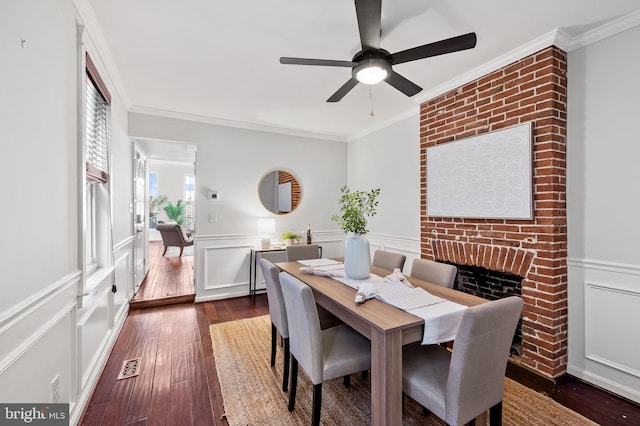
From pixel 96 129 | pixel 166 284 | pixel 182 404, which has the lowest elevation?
pixel 182 404

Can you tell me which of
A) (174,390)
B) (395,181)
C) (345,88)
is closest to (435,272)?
(345,88)

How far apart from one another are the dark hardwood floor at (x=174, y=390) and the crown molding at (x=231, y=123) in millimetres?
2565

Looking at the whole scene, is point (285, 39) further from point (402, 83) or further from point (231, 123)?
point (231, 123)

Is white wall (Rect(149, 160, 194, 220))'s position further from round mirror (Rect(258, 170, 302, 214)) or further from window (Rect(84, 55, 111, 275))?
window (Rect(84, 55, 111, 275))

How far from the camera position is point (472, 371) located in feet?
4.13

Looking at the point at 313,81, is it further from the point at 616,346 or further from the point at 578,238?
the point at 616,346

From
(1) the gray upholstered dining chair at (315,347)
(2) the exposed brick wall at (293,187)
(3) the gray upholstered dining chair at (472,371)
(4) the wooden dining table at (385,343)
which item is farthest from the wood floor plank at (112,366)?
(2) the exposed brick wall at (293,187)

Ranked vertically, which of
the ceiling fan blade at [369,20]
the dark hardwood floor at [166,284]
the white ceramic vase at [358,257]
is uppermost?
the ceiling fan blade at [369,20]

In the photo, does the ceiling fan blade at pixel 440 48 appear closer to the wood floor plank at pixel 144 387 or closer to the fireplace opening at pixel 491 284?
the fireplace opening at pixel 491 284

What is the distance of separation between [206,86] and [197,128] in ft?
3.63

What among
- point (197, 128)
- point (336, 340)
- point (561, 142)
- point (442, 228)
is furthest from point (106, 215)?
point (561, 142)

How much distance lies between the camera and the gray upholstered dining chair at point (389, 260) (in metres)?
2.59

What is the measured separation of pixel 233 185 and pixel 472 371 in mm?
3609

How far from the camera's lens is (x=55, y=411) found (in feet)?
4.66
